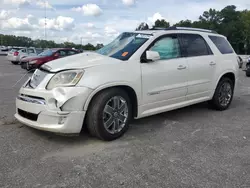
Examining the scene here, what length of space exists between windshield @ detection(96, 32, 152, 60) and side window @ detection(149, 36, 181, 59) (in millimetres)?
227

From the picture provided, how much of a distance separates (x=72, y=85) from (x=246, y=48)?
2472 inches

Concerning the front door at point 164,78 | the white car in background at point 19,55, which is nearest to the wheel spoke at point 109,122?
the front door at point 164,78

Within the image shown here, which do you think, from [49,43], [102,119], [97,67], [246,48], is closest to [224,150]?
[102,119]

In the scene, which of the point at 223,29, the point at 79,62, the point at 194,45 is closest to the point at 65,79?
the point at 79,62

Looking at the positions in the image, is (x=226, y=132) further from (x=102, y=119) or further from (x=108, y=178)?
(x=108, y=178)

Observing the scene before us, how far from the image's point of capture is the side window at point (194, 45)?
5.18 meters

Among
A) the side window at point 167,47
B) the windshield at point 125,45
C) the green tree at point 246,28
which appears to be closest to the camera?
the windshield at point 125,45

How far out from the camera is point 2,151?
11.9ft


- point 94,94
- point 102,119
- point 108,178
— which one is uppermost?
point 94,94

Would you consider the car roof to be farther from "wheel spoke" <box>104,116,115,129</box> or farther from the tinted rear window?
"wheel spoke" <box>104,116,115,129</box>

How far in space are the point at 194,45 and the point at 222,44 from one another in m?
1.07

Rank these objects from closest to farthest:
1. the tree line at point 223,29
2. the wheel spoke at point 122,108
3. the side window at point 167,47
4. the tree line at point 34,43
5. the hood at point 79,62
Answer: the hood at point 79,62 < the wheel spoke at point 122,108 < the side window at point 167,47 < the tree line at point 34,43 < the tree line at point 223,29

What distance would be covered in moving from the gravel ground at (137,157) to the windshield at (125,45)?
4.18 feet

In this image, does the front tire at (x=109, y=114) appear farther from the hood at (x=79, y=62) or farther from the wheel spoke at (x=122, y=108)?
the hood at (x=79, y=62)
